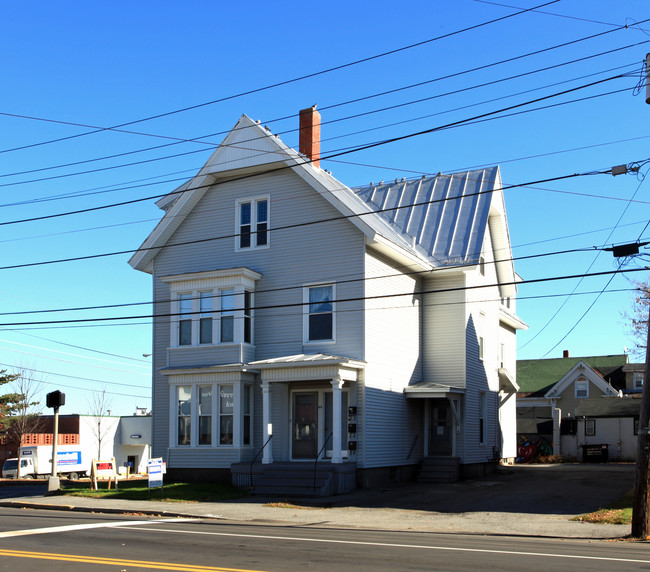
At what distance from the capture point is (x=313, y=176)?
26047 mm

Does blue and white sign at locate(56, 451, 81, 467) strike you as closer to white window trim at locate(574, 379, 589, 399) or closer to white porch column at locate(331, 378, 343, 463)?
white porch column at locate(331, 378, 343, 463)

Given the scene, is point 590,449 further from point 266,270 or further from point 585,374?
point 266,270

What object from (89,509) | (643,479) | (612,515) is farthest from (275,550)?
(89,509)

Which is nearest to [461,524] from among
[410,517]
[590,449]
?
[410,517]

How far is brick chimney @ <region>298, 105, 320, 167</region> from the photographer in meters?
29.8

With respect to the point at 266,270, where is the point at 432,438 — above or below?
below

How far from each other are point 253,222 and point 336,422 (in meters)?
8.25

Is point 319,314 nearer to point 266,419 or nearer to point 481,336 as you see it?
point 266,419

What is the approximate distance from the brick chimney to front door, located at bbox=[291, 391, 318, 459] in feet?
30.2

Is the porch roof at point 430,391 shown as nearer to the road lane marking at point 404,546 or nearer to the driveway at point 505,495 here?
the driveway at point 505,495

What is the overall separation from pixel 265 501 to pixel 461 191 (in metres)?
16.5

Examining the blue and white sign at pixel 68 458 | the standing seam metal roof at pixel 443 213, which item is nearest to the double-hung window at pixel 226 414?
the standing seam metal roof at pixel 443 213

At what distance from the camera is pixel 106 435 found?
61.4 m

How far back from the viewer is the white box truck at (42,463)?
5028 cm
